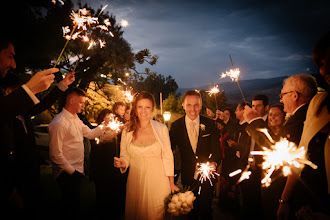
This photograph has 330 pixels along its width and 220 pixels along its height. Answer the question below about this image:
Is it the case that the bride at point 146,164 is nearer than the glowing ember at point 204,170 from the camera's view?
Yes

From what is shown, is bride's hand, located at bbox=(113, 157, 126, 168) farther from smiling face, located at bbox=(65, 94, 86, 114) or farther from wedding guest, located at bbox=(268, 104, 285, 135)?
wedding guest, located at bbox=(268, 104, 285, 135)

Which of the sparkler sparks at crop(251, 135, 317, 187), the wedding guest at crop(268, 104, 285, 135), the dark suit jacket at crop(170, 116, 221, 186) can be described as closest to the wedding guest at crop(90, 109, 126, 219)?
the dark suit jacket at crop(170, 116, 221, 186)

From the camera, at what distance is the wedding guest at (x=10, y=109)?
6.27 ft

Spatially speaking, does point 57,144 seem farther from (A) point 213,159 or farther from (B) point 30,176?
(A) point 213,159

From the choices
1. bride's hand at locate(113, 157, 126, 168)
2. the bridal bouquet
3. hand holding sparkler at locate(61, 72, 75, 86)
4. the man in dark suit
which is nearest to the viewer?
the man in dark suit

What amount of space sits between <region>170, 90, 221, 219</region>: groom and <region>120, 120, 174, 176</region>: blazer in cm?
65

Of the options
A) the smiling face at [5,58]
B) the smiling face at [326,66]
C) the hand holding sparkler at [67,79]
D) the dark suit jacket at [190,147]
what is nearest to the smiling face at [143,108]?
the dark suit jacket at [190,147]

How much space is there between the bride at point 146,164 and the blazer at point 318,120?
7.59 ft

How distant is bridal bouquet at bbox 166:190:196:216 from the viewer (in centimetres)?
320

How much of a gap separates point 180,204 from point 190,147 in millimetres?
1336

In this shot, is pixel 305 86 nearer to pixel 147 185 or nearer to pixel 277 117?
pixel 277 117

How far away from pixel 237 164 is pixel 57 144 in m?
4.57

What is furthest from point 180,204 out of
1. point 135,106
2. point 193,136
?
point 135,106

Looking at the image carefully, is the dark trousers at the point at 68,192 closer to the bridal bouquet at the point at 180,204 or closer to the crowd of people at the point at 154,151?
the crowd of people at the point at 154,151
